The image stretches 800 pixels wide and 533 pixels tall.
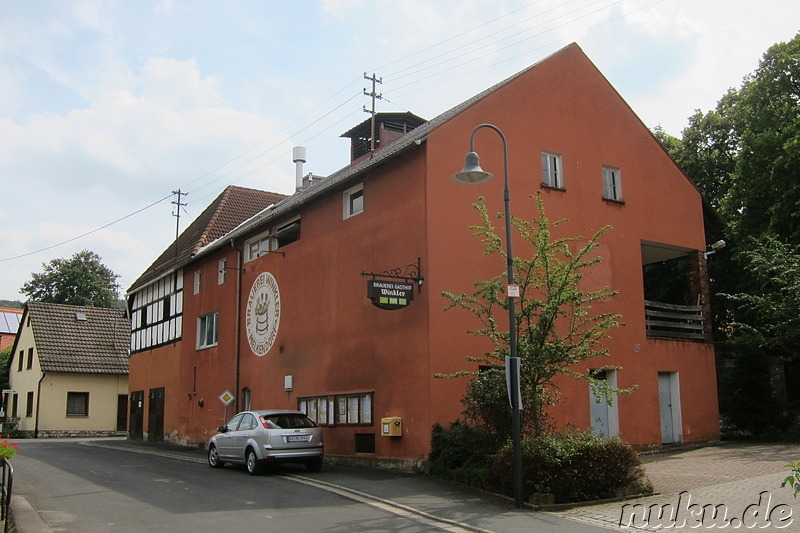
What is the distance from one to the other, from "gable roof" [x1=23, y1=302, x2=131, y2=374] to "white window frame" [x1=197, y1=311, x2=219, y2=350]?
1589 cm

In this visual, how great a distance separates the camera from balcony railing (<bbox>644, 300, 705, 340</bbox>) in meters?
21.6

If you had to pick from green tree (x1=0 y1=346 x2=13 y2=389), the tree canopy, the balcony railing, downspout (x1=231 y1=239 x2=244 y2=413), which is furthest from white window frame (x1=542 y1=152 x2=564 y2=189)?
green tree (x1=0 y1=346 x2=13 y2=389)

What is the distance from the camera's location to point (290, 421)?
1758 cm

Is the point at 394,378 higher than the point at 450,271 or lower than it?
lower

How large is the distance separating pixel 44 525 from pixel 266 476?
671 centimetres

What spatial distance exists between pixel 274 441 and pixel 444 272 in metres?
5.39

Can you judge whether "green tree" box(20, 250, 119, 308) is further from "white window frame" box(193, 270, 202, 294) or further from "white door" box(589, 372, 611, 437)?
"white door" box(589, 372, 611, 437)

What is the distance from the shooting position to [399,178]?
1898cm

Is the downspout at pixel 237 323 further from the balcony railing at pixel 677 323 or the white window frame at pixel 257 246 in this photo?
the balcony railing at pixel 677 323

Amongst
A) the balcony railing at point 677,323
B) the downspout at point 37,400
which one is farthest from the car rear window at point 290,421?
the downspout at point 37,400

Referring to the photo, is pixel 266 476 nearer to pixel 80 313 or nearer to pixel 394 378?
pixel 394 378

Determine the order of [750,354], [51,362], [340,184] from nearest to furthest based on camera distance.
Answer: [340,184]
[750,354]
[51,362]

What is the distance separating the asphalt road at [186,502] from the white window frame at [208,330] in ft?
30.5

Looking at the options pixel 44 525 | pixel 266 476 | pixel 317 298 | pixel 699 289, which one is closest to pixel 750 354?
pixel 699 289
